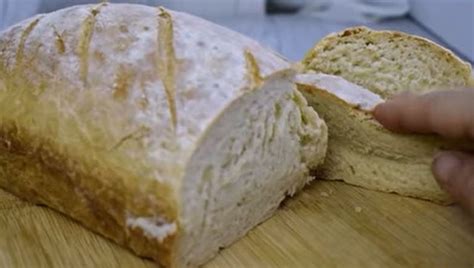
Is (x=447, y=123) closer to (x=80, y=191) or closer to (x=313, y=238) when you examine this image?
(x=313, y=238)

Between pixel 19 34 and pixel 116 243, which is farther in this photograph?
pixel 19 34

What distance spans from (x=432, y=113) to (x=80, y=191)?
70 centimetres

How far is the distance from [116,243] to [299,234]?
14.4 inches

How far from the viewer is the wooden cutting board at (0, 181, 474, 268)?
1.42 metres

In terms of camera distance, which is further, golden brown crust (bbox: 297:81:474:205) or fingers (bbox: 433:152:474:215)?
golden brown crust (bbox: 297:81:474:205)

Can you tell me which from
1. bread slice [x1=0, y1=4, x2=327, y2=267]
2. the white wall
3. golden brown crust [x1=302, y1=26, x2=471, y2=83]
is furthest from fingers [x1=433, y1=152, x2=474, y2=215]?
the white wall

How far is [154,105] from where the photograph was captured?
1.38 meters

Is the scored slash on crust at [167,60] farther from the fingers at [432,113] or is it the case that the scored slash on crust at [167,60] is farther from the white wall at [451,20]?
the white wall at [451,20]

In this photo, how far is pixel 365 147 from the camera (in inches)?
66.7

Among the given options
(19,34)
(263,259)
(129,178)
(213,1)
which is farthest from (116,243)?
(213,1)

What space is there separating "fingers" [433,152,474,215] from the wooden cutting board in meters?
0.07

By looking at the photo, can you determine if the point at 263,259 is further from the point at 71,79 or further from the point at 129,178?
the point at 71,79

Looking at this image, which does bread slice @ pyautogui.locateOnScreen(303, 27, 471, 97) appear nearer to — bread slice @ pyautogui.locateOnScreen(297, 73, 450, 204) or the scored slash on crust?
bread slice @ pyautogui.locateOnScreen(297, 73, 450, 204)

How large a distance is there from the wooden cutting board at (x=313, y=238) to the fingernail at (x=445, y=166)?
0.09 meters
